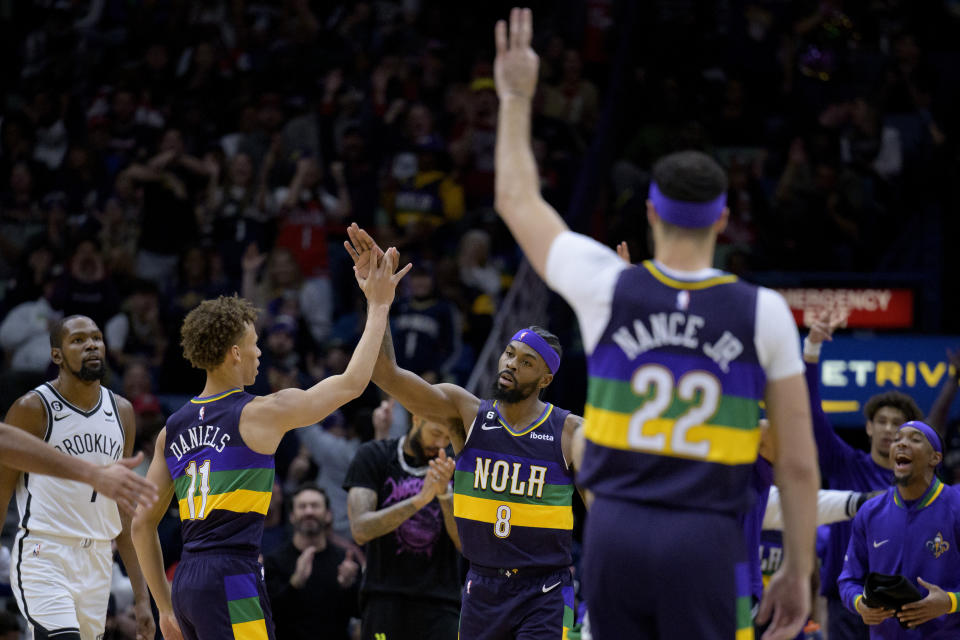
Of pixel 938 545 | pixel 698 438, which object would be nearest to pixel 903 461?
pixel 938 545

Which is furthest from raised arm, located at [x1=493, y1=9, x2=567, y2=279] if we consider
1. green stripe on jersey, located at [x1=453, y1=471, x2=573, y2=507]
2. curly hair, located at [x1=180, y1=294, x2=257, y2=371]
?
green stripe on jersey, located at [x1=453, y1=471, x2=573, y2=507]

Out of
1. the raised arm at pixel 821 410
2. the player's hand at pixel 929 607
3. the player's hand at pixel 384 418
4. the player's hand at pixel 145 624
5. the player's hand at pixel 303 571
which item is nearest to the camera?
the player's hand at pixel 929 607

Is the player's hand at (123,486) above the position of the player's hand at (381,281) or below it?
below

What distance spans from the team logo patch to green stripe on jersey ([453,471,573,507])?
231 centimetres

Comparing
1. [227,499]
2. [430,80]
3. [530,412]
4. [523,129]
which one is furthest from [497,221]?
[523,129]

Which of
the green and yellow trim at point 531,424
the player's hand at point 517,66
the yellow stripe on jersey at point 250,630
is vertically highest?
the player's hand at point 517,66

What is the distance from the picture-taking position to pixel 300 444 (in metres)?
12.7

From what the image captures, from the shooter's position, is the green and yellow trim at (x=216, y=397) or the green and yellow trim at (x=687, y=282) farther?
the green and yellow trim at (x=216, y=397)

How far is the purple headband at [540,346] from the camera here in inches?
298

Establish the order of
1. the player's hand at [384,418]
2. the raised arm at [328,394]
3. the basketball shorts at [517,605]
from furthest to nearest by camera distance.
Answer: the player's hand at [384,418], the basketball shorts at [517,605], the raised arm at [328,394]

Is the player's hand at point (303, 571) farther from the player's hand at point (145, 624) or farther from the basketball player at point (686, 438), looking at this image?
the basketball player at point (686, 438)

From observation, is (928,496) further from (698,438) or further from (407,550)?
(698,438)

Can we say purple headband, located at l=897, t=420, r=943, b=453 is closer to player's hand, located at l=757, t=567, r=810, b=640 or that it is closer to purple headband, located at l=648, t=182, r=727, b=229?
player's hand, located at l=757, t=567, r=810, b=640

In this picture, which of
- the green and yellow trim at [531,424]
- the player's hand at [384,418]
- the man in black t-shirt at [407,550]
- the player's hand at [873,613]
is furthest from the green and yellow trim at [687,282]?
the player's hand at [384,418]
